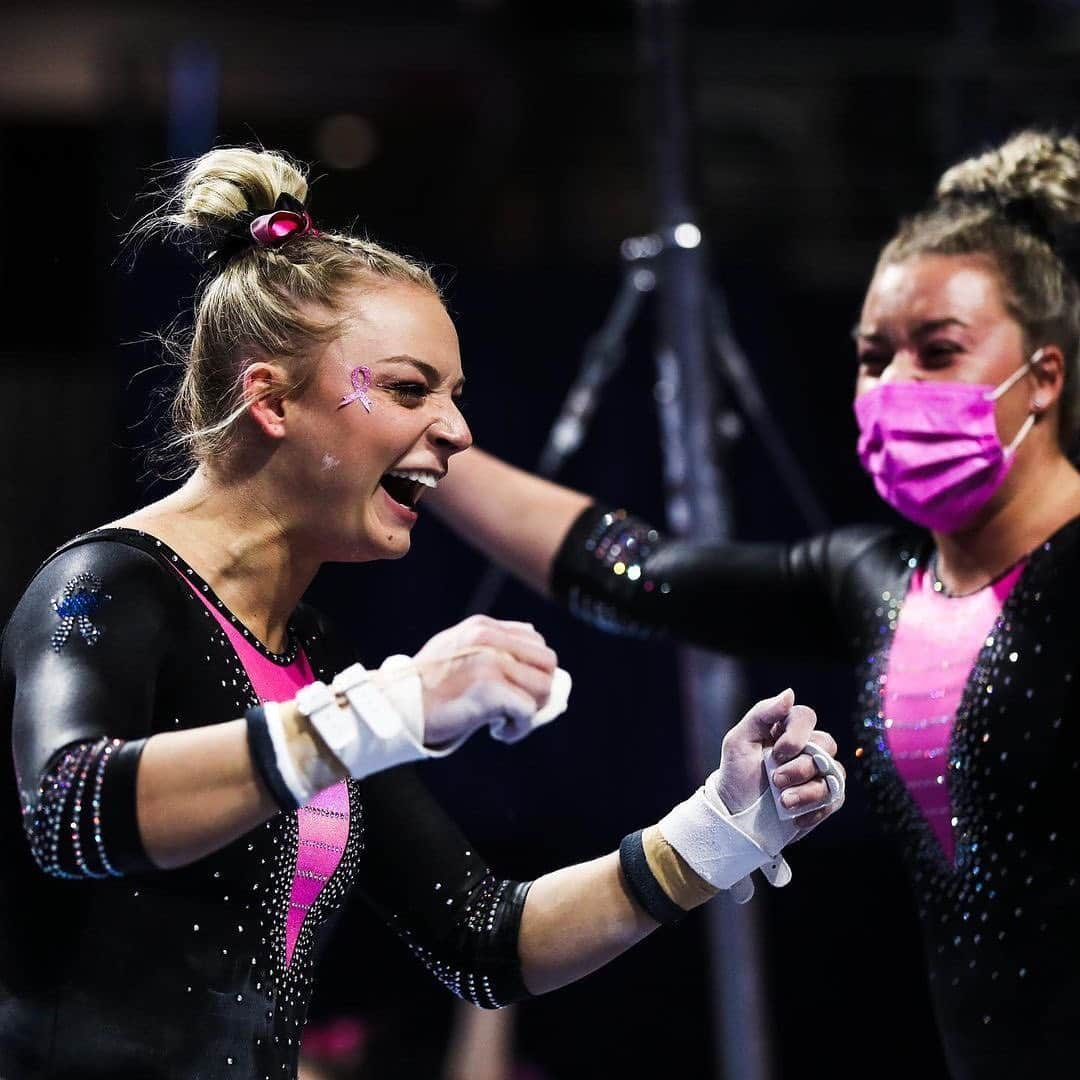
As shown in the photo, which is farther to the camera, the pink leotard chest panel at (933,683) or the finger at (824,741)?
the pink leotard chest panel at (933,683)

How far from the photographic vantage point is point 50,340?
9.71 ft

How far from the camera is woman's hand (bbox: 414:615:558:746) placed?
1073 mm

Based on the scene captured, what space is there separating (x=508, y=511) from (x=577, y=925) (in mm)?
788

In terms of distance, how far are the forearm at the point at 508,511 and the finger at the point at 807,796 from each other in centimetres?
86

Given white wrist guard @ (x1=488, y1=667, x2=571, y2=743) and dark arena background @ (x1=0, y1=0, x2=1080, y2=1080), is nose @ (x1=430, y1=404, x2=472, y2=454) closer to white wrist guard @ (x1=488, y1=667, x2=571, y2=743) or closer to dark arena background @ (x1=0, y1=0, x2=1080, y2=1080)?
white wrist guard @ (x1=488, y1=667, x2=571, y2=743)

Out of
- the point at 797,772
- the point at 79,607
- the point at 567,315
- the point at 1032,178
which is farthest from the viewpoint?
the point at 567,315

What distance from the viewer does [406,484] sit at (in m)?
1.38

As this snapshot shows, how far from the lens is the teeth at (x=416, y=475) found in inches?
52.7

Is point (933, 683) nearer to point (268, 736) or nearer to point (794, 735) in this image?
point (794, 735)

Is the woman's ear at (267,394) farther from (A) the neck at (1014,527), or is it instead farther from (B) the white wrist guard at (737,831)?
(A) the neck at (1014,527)

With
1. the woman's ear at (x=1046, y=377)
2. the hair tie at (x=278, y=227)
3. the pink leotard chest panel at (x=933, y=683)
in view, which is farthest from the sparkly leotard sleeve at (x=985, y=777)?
the hair tie at (x=278, y=227)

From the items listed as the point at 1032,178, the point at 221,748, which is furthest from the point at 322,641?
the point at 1032,178

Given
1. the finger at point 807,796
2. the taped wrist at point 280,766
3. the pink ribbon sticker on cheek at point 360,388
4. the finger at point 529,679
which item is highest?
the pink ribbon sticker on cheek at point 360,388

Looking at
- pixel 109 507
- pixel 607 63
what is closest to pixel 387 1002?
pixel 109 507
